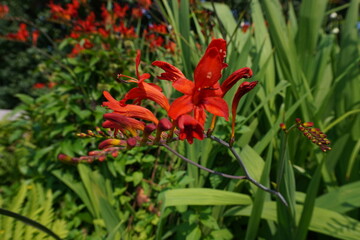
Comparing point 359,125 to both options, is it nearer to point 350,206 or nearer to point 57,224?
point 350,206

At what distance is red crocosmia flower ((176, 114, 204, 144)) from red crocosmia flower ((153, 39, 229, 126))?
0.7 inches

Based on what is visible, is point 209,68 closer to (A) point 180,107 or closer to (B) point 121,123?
(A) point 180,107

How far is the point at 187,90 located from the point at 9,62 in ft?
30.8

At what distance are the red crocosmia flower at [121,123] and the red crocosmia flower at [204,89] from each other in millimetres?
126

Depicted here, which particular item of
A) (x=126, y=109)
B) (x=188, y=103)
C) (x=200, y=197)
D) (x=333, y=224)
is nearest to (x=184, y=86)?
(x=188, y=103)

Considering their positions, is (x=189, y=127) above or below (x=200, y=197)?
above

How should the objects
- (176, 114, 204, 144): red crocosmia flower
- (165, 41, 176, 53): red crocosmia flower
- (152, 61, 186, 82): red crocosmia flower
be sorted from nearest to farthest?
(176, 114, 204, 144): red crocosmia flower
(152, 61, 186, 82): red crocosmia flower
(165, 41, 176, 53): red crocosmia flower

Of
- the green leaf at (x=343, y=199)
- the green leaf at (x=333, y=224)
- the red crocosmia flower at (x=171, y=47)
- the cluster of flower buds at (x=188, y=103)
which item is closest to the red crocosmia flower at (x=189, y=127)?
the cluster of flower buds at (x=188, y=103)

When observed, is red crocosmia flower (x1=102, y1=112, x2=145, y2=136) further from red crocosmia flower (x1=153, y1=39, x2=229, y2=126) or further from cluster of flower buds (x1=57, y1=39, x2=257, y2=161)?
red crocosmia flower (x1=153, y1=39, x2=229, y2=126)

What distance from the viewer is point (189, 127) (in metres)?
0.46

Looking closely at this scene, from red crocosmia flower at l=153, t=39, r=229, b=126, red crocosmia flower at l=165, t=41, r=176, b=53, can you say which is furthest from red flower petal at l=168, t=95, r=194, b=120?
red crocosmia flower at l=165, t=41, r=176, b=53

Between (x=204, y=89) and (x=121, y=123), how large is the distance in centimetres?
19

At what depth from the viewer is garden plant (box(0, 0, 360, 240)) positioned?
22.4 inches

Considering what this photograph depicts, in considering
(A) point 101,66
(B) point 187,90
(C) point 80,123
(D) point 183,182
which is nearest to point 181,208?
(D) point 183,182
